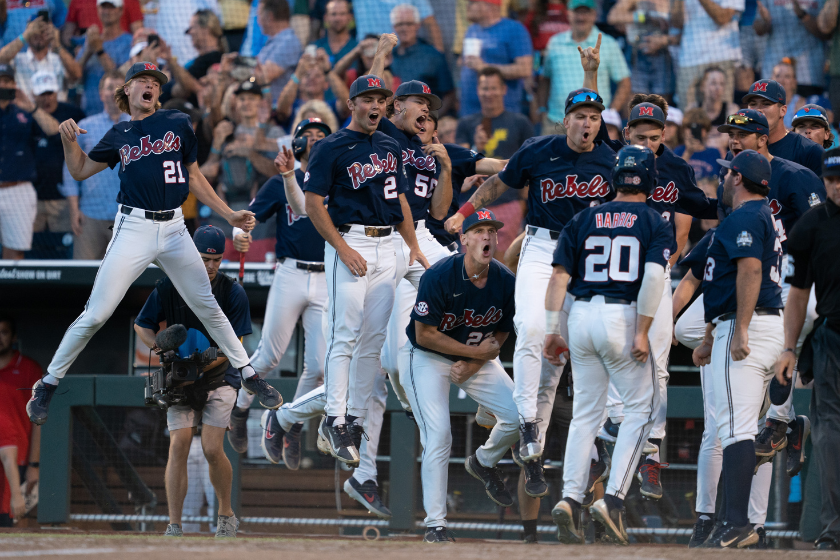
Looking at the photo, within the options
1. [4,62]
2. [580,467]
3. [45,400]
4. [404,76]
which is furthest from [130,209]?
[4,62]

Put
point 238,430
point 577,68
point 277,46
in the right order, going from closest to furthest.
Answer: point 238,430, point 577,68, point 277,46

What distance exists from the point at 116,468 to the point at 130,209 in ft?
10.8

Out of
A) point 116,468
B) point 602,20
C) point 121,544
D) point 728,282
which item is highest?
point 602,20

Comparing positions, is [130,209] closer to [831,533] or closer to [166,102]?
[166,102]

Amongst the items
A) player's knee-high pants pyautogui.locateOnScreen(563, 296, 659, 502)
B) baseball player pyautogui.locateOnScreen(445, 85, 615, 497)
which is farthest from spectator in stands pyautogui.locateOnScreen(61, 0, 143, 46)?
player's knee-high pants pyautogui.locateOnScreen(563, 296, 659, 502)

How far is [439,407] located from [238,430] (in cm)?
239

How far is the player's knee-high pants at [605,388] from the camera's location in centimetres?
502

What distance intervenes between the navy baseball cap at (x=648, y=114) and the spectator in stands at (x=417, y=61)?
3.80m

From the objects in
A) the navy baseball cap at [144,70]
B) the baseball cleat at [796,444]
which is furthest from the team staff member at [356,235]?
the baseball cleat at [796,444]

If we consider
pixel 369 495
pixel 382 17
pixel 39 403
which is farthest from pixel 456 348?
pixel 382 17

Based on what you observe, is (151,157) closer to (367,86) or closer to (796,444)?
(367,86)

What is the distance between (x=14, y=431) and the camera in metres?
8.52

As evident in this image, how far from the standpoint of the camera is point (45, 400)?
6.02 meters

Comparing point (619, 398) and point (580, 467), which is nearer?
point (580, 467)
